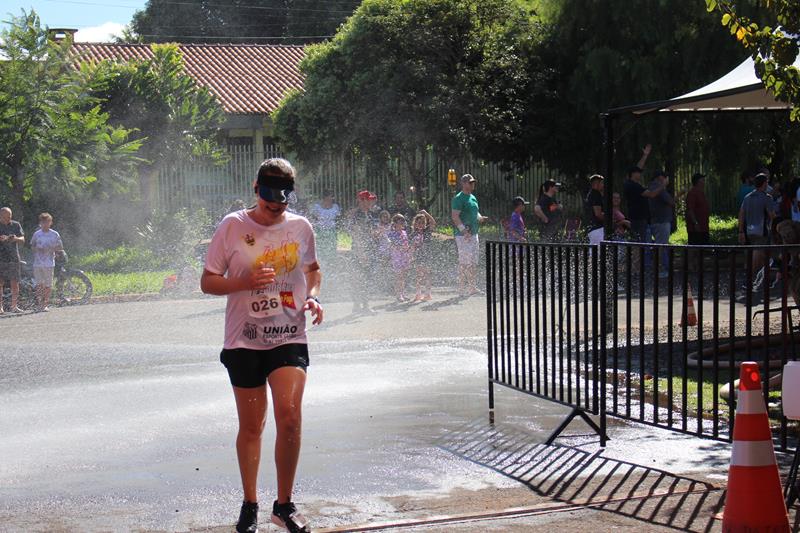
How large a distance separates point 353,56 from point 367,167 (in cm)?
347

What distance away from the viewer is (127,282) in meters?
22.5

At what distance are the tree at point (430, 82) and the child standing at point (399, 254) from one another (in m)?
10.1

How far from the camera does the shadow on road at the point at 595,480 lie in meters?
5.91

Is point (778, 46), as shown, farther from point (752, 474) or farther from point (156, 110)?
point (156, 110)

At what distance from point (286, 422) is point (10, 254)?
49.0 feet

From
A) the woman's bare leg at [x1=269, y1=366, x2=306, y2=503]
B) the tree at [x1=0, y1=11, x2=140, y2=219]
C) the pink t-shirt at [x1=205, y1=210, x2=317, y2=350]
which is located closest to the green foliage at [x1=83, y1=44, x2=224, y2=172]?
the tree at [x1=0, y1=11, x2=140, y2=219]

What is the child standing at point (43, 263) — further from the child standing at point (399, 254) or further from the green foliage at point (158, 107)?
the green foliage at point (158, 107)

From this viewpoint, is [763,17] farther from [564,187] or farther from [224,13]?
[224,13]

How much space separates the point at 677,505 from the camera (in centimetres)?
604

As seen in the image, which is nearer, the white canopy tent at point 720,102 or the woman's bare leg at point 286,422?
the woman's bare leg at point 286,422

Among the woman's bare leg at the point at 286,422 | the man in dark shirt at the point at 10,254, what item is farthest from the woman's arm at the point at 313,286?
the man in dark shirt at the point at 10,254

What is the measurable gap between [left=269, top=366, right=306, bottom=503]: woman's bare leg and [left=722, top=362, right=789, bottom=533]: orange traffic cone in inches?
81.0

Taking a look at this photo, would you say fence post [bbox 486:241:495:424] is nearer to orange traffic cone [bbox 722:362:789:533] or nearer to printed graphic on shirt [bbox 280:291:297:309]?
printed graphic on shirt [bbox 280:291:297:309]

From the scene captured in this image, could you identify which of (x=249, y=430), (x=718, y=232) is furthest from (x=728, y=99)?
(x=718, y=232)
